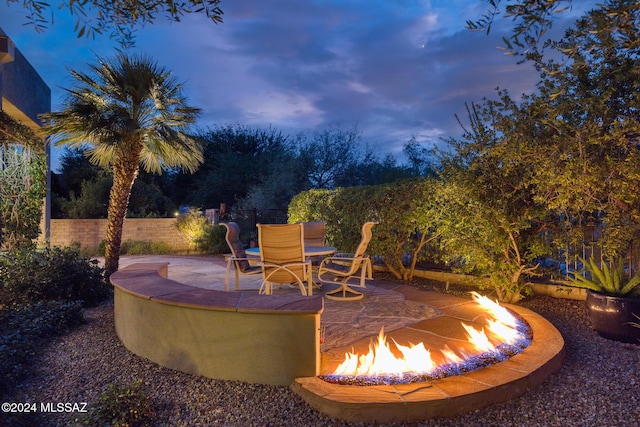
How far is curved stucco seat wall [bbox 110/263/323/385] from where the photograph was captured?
9.63 ft

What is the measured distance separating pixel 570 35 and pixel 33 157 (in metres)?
8.87

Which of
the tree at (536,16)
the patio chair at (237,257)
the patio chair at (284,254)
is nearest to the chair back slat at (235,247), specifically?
the patio chair at (237,257)

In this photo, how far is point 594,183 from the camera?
443 cm

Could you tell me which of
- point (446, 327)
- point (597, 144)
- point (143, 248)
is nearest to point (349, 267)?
point (446, 327)

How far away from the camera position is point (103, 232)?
14.0 meters

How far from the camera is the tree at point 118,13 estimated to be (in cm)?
246

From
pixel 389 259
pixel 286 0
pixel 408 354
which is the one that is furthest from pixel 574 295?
pixel 286 0

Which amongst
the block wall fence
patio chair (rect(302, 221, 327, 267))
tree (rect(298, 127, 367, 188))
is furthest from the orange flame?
tree (rect(298, 127, 367, 188))

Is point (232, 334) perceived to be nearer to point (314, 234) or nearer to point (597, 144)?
point (597, 144)

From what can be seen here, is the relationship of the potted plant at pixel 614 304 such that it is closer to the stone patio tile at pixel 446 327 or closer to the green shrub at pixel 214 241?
the stone patio tile at pixel 446 327

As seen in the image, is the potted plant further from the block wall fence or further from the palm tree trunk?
the block wall fence

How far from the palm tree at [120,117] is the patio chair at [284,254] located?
11.0ft

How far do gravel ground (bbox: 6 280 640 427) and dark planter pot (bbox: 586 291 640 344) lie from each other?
4.5 inches

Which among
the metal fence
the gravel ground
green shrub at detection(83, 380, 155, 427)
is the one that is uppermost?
the metal fence
